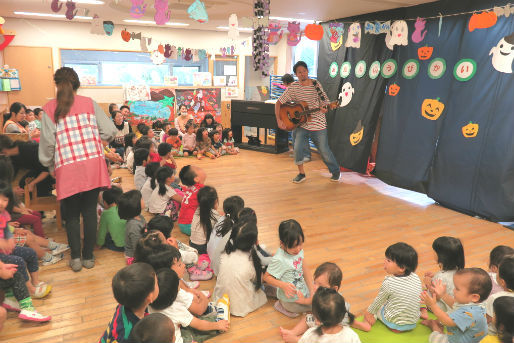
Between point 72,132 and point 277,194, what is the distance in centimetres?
279

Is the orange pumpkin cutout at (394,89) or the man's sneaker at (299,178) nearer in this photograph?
the orange pumpkin cutout at (394,89)

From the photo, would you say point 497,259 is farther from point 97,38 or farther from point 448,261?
point 97,38

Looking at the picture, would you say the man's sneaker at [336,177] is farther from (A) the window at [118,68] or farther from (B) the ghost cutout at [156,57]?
(A) the window at [118,68]

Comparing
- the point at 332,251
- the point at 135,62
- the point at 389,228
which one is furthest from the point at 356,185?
the point at 135,62

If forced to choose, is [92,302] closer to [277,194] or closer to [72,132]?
[72,132]

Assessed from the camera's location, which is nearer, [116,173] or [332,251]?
[332,251]

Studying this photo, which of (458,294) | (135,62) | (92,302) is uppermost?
(135,62)

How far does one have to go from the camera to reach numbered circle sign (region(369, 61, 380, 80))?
223 inches

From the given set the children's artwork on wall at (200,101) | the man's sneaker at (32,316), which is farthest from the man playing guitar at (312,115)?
the children's artwork on wall at (200,101)

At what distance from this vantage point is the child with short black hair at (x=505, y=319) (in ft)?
5.65

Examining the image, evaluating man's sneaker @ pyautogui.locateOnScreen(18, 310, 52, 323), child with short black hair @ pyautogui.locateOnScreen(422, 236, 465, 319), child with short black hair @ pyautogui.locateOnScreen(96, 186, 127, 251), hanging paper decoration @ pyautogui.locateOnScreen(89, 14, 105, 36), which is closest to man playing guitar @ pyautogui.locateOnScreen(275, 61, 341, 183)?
hanging paper decoration @ pyautogui.locateOnScreen(89, 14, 105, 36)

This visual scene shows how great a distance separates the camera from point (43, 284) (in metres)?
2.69

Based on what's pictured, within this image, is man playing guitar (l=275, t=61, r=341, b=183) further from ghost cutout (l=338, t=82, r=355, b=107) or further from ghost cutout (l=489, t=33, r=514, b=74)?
ghost cutout (l=489, t=33, r=514, b=74)

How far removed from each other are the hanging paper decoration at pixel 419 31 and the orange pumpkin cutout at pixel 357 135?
1.48 meters
